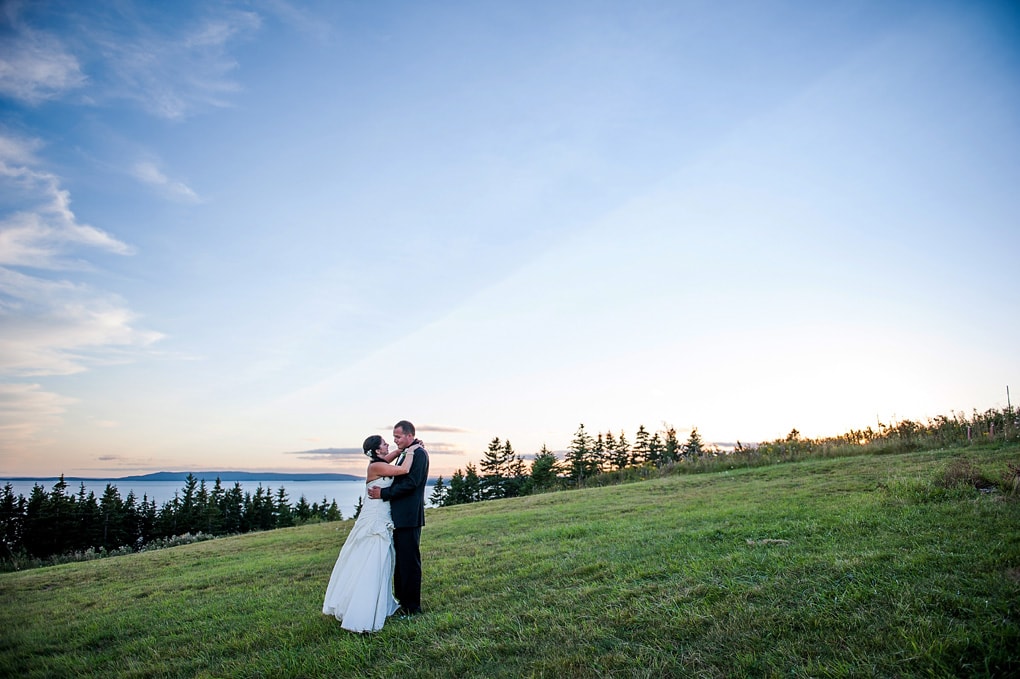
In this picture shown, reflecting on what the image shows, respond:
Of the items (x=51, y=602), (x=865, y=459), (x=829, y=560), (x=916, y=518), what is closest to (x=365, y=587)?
(x=829, y=560)

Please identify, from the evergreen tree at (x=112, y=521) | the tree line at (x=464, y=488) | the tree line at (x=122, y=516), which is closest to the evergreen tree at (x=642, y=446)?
the tree line at (x=464, y=488)

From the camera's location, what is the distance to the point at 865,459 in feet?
52.9

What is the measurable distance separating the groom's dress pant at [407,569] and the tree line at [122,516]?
150 feet

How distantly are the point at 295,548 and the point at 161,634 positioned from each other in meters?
8.39

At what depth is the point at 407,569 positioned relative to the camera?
725 cm

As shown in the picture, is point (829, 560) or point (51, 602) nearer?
point (829, 560)

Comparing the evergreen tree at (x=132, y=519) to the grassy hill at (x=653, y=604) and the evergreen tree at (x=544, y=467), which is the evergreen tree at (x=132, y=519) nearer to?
the evergreen tree at (x=544, y=467)

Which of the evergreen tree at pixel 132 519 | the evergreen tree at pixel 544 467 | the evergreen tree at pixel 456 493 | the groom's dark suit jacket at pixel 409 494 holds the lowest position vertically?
the evergreen tree at pixel 132 519

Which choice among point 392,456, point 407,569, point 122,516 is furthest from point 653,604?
point 122,516

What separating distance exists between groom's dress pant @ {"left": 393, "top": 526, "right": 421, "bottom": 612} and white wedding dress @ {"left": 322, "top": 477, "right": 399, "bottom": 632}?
0.10m

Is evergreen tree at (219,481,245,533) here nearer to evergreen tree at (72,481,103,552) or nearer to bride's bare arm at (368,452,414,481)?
evergreen tree at (72,481,103,552)

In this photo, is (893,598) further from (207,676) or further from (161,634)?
(161,634)

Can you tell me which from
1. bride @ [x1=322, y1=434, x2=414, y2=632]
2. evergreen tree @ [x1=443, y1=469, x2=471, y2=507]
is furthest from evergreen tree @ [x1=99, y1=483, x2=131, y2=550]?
bride @ [x1=322, y1=434, x2=414, y2=632]

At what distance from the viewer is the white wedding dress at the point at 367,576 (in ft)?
21.9
